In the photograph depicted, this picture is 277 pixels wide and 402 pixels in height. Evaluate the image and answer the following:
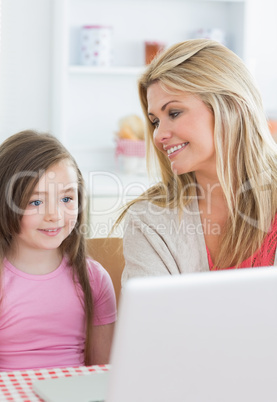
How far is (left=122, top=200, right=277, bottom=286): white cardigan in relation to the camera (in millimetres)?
1536

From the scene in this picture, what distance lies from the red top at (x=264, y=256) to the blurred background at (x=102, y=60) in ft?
4.59

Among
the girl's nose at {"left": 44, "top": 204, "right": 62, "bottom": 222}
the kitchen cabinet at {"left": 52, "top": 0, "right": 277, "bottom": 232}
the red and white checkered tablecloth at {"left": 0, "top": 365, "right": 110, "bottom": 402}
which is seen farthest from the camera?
the kitchen cabinet at {"left": 52, "top": 0, "right": 277, "bottom": 232}

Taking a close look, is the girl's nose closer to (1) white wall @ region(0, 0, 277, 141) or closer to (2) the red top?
(2) the red top

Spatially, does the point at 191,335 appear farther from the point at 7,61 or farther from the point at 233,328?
the point at 7,61

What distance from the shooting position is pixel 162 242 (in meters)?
1.56

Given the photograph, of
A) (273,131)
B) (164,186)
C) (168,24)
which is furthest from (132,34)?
(164,186)

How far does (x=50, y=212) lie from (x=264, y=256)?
526mm

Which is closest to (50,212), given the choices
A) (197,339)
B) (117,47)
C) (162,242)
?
(162,242)

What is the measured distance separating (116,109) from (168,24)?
0.54 meters

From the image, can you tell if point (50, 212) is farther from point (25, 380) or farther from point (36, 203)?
point (25, 380)

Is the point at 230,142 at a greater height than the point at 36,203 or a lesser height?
greater

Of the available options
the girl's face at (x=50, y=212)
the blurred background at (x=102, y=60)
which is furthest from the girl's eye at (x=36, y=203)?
the blurred background at (x=102, y=60)

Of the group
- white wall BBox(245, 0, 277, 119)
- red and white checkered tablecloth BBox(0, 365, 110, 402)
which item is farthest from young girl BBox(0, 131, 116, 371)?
white wall BBox(245, 0, 277, 119)

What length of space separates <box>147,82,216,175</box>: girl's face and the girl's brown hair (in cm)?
25
